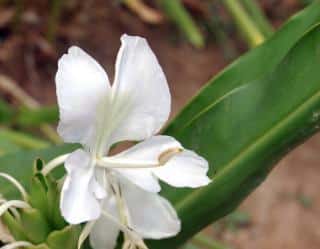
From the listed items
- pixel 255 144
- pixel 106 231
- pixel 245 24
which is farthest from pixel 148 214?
pixel 245 24

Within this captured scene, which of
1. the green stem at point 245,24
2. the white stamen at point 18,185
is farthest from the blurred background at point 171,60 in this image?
the white stamen at point 18,185

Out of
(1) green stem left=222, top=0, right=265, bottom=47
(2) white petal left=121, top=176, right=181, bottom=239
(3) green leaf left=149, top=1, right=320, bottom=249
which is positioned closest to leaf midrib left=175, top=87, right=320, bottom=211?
(3) green leaf left=149, top=1, right=320, bottom=249

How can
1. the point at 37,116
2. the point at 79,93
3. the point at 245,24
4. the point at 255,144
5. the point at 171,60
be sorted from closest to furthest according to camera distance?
the point at 79,93, the point at 255,144, the point at 245,24, the point at 37,116, the point at 171,60

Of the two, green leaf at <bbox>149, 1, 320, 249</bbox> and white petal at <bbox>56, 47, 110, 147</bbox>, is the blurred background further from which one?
white petal at <bbox>56, 47, 110, 147</bbox>

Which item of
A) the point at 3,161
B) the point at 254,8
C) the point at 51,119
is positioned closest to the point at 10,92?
the point at 51,119

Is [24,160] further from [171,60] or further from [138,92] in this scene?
[171,60]

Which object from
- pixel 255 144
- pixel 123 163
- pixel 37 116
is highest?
pixel 123 163

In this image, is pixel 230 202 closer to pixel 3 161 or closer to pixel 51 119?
pixel 3 161
